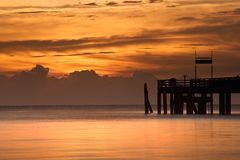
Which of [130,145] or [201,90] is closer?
[130,145]

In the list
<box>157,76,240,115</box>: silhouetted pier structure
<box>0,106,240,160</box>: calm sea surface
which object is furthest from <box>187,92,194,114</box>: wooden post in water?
<box>0,106,240,160</box>: calm sea surface

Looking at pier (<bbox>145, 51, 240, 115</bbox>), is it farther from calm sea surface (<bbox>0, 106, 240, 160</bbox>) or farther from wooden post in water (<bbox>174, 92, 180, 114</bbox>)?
calm sea surface (<bbox>0, 106, 240, 160</bbox>)

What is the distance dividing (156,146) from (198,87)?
42596mm

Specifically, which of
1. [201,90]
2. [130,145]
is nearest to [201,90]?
[201,90]

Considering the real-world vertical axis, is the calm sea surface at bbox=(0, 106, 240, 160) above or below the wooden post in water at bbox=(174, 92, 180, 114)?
below

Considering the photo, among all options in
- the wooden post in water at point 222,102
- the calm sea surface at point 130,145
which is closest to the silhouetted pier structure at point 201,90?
the wooden post in water at point 222,102

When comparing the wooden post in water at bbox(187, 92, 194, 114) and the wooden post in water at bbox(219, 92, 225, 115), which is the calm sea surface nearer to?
the wooden post in water at bbox(219, 92, 225, 115)

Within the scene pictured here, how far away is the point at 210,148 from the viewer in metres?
39.4

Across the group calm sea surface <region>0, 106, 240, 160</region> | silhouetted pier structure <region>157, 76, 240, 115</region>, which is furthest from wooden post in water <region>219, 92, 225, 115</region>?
calm sea surface <region>0, 106, 240, 160</region>

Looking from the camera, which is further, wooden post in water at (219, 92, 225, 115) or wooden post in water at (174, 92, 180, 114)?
wooden post in water at (174, 92, 180, 114)

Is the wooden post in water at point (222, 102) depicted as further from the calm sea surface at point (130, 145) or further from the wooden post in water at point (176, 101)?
the calm sea surface at point (130, 145)

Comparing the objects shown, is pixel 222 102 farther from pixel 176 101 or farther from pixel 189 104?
pixel 176 101

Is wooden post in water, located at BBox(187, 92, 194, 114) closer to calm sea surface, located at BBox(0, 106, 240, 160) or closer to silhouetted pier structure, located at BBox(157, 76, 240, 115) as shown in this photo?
silhouetted pier structure, located at BBox(157, 76, 240, 115)

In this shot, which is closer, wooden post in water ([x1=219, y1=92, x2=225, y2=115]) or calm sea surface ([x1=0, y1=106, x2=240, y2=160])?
calm sea surface ([x1=0, y1=106, x2=240, y2=160])
